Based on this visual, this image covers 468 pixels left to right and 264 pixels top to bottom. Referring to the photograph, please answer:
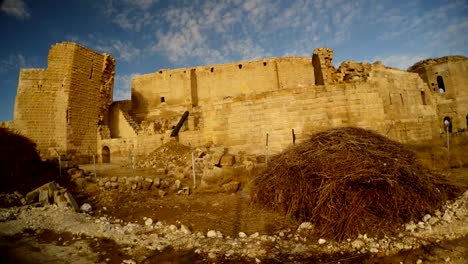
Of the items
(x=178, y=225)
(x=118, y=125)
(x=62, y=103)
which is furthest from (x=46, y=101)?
(x=178, y=225)

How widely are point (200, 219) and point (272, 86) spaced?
55.8ft

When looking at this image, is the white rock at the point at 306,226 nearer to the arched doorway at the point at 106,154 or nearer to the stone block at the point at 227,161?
the stone block at the point at 227,161

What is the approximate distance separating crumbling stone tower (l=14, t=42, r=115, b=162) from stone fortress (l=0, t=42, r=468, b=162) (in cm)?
6

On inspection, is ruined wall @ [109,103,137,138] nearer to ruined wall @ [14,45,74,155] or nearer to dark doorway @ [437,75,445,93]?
ruined wall @ [14,45,74,155]

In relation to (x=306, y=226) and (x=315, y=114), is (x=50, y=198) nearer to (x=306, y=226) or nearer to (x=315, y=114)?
(x=306, y=226)

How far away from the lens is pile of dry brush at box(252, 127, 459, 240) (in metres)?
4.19

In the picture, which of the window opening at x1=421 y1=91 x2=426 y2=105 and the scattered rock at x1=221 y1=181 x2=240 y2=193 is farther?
the window opening at x1=421 y1=91 x2=426 y2=105

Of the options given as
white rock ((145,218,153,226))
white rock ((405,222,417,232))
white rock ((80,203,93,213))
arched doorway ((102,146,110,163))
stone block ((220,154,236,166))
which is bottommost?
white rock ((405,222,417,232))

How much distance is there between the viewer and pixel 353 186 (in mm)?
4406

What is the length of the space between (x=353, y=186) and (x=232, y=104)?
6.65 meters

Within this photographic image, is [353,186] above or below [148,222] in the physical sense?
above

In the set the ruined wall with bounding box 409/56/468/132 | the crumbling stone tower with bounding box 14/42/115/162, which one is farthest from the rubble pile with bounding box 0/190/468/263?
the ruined wall with bounding box 409/56/468/132

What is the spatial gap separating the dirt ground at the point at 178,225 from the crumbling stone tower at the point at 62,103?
1090 centimetres

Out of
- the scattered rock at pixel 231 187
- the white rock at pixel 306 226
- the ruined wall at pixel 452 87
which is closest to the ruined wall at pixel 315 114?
the scattered rock at pixel 231 187
